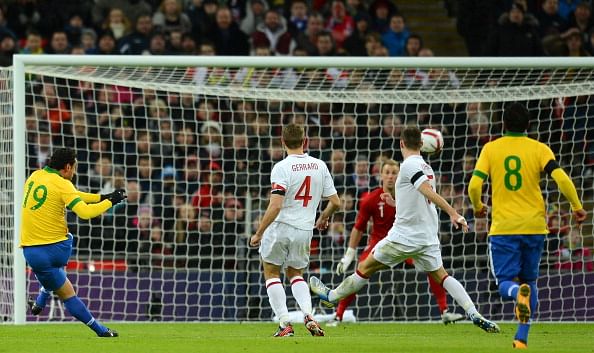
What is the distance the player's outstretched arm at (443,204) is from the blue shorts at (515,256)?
20.5 inches

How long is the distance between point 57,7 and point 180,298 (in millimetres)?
6475

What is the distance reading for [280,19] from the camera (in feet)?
63.3

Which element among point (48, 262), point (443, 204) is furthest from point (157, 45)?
point (443, 204)

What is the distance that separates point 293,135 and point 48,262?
2.59 meters

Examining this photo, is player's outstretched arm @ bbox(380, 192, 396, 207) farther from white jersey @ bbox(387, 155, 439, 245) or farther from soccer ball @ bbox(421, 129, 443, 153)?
white jersey @ bbox(387, 155, 439, 245)

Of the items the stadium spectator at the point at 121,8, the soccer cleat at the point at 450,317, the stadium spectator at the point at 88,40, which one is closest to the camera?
the soccer cleat at the point at 450,317

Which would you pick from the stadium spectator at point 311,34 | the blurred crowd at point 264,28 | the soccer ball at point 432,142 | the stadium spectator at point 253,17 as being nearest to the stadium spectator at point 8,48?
the blurred crowd at point 264,28

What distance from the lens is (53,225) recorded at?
11.0 metres

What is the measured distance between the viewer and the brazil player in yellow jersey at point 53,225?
35.6 feet

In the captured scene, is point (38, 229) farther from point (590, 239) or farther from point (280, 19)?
point (280, 19)

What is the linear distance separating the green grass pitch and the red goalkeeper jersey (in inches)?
43.3

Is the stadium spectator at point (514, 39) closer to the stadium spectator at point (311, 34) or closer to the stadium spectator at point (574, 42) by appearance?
the stadium spectator at point (574, 42)

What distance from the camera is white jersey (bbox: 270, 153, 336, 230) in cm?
1074

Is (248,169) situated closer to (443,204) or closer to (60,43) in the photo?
(60,43)
